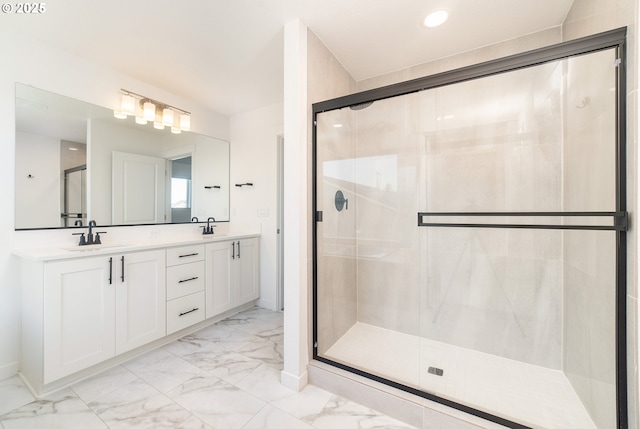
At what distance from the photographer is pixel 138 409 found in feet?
4.76

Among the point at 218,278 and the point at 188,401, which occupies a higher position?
the point at 218,278

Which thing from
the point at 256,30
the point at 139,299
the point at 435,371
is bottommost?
the point at 435,371

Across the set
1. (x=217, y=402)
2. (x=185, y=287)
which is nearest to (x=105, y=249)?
(x=185, y=287)

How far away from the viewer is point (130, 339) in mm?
1905

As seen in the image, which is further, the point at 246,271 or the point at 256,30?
the point at 246,271

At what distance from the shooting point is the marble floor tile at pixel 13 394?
4.81 feet

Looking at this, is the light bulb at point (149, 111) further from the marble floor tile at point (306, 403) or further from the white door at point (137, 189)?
the marble floor tile at point (306, 403)

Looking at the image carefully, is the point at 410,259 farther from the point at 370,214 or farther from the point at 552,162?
the point at 552,162

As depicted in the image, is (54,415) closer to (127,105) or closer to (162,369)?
(162,369)

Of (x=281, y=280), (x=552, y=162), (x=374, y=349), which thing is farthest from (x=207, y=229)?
(x=552, y=162)

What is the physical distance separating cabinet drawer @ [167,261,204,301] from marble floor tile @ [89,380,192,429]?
74 centimetres

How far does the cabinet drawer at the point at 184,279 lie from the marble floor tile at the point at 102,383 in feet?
1.89

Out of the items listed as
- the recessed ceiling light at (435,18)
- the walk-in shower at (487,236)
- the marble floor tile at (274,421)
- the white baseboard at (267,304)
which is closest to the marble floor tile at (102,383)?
the marble floor tile at (274,421)

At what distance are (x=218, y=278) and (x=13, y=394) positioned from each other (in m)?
1.43
